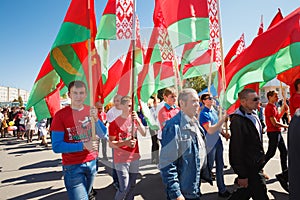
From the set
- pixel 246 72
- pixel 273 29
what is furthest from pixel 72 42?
Answer: pixel 273 29

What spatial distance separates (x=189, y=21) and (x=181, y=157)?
2854mm

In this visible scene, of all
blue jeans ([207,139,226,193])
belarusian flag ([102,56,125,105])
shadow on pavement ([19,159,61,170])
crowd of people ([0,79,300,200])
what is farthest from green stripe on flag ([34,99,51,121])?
shadow on pavement ([19,159,61,170])

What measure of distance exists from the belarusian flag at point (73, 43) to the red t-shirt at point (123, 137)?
0.50 m

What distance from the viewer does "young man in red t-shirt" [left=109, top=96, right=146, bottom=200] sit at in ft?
10.5

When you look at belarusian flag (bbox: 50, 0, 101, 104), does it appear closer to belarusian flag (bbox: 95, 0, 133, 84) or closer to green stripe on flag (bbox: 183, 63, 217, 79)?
belarusian flag (bbox: 95, 0, 133, 84)

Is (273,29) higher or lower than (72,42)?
higher

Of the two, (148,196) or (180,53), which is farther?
(180,53)

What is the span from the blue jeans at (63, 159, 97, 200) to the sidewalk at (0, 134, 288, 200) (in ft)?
5.92

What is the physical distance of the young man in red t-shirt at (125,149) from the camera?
3.21 m

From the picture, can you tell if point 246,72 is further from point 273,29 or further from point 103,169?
point 103,169

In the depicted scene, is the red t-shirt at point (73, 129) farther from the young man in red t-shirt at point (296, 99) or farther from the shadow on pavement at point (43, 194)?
the young man in red t-shirt at point (296, 99)

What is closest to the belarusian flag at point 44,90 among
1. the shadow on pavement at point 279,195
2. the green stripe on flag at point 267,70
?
the green stripe on flag at point 267,70

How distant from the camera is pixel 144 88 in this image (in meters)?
5.80

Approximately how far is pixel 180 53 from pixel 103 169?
3370mm
